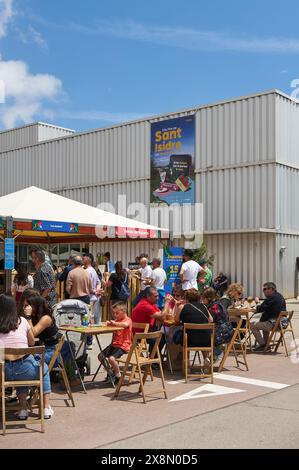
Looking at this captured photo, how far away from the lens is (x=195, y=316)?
8609mm

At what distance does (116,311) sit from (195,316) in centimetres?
130

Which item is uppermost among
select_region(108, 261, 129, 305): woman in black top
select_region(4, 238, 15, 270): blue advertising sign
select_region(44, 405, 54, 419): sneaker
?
select_region(4, 238, 15, 270): blue advertising sign

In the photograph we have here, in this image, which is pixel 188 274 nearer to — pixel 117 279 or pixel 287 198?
pixel 117 279

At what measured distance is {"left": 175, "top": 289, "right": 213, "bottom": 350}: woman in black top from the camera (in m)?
8.50

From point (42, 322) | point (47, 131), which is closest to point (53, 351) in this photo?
point (42, 322)

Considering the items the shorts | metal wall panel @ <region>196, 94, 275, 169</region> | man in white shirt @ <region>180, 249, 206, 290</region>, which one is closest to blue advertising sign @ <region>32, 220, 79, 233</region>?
man in white shirt @ <region>180, 249, 206, 290</region>

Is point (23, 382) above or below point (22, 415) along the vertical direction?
above

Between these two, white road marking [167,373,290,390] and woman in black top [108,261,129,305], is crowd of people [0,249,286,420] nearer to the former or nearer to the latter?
woman in black top [108,261,129,305]

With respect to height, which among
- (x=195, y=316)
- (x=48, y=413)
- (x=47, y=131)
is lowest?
(x=48, y=413)

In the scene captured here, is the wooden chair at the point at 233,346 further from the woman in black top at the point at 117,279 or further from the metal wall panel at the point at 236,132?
the metal wall panel at the point at 236,132

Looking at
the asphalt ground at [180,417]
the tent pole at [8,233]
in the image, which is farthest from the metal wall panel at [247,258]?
the asphalt ground at [180,417]
